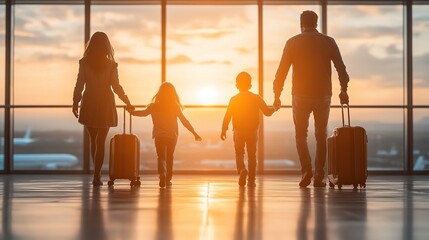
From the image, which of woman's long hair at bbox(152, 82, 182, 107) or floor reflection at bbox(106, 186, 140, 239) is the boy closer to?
woman's long hair at bbox(152, 82, 182, 107)

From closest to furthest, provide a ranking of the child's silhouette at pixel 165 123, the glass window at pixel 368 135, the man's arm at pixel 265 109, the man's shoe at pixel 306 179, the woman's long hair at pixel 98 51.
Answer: the man's shoe at pixel 306 179
the woman's long hair at pixel 98 51
the man's arm at pixel 265 109
the child's silhouette at pixel 165 123
the glass window at pixel 368 135

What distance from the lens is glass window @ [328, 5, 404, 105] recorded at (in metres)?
13.7

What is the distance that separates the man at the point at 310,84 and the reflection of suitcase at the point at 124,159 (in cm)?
169

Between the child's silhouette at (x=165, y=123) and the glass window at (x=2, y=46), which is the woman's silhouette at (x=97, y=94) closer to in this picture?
the child's silhouette at (x=165, y=123)

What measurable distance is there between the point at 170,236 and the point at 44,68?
35.0 feet

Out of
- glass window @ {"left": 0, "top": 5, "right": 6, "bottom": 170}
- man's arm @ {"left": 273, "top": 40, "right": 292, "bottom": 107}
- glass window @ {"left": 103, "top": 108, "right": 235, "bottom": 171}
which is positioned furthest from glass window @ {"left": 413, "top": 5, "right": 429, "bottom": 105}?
glass window @ {"left": 0, "top": 5, "right": 6, "bottom": 170}

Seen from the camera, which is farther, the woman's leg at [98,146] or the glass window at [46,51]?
the glass window at [46,51]

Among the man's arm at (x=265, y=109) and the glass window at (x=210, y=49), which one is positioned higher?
the glass window at (x=210, y=49)

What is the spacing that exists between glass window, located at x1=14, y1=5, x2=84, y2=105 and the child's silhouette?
14.6 feet

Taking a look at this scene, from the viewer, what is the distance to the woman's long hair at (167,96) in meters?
9.38

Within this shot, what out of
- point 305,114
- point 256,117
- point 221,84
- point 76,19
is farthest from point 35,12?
point 305,114

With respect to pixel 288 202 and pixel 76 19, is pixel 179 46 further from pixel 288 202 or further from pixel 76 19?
pixel 288 202

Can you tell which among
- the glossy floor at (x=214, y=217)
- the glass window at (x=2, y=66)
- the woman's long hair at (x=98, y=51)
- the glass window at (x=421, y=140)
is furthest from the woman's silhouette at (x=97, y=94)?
the glass window at (x=421, y=140)

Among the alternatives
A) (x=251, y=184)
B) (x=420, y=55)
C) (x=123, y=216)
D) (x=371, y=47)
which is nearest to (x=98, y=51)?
(x=251, y=184)
